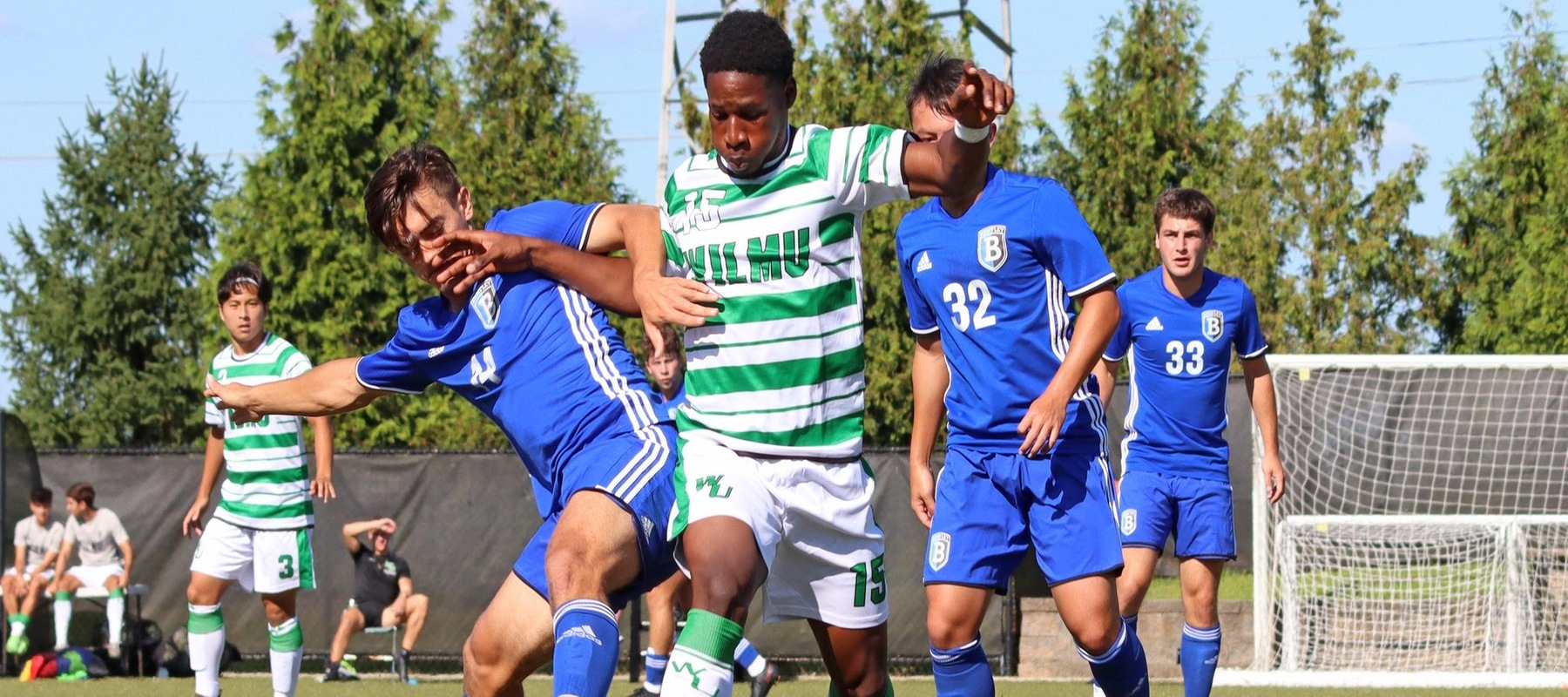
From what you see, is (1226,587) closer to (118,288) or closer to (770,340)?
(770,340)

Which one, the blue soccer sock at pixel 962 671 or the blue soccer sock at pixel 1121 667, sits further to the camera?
the blue soccer sock at pixel 962 671

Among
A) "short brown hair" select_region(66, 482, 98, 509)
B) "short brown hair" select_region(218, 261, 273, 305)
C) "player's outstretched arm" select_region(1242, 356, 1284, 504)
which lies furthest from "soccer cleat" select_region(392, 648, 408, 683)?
"player's outstretched arm" select_region(1242, 356, 1284, 504)

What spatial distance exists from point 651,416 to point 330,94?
14.9m

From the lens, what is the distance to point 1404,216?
17406 millimetres

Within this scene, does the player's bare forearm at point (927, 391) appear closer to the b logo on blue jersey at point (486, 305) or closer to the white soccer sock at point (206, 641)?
the b logo on blue jersey at point (486, 305)

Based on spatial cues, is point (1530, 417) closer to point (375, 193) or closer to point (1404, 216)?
point (1404, 216)

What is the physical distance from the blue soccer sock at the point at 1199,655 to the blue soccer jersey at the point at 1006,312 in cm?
238

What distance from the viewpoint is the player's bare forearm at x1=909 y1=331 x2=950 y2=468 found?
621 cm

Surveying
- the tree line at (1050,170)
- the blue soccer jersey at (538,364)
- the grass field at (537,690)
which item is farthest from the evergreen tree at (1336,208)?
the blue soccer jersey at (538,364)

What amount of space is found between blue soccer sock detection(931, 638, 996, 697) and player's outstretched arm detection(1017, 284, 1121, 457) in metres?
0.80

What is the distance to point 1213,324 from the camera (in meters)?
7.77

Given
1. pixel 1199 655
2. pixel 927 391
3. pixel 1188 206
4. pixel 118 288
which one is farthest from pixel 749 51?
pixel 118 288

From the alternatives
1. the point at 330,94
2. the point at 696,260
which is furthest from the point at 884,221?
the point at 696,260

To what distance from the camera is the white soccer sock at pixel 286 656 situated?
8422 mm
